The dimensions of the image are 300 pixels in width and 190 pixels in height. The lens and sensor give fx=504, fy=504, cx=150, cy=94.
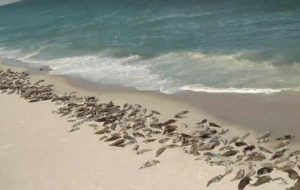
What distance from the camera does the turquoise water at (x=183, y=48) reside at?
17953 mm

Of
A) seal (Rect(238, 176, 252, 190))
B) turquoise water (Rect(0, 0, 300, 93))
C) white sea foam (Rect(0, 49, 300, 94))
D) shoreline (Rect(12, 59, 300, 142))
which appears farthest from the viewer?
turquoise water (Rect(0, 0, 300, 93))

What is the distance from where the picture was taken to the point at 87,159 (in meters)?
12.2

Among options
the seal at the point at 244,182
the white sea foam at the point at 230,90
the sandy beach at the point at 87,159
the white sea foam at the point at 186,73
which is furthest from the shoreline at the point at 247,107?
the seal at the point at 244,182

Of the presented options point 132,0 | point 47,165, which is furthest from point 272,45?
point 132,0

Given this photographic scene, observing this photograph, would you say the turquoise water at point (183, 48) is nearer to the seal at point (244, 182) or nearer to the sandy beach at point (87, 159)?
the sandy beach at point (87, 159)

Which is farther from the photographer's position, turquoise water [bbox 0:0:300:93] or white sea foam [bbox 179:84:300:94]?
turquoise water [bbox 0:0:300:93]

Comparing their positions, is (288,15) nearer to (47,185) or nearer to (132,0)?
(47,185)

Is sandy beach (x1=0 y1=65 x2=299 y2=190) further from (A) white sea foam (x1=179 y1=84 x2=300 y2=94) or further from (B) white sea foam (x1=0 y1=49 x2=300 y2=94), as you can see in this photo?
(B) white sea foam (x1=0 y1=49 x2=300 y2=94)

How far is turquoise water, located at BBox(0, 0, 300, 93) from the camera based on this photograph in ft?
58.9

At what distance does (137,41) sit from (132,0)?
105ft

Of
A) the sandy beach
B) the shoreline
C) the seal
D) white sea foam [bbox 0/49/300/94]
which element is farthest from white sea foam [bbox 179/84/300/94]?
the seal

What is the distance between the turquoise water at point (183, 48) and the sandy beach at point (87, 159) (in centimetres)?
252

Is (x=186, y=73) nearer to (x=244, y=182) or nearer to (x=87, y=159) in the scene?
(x=87, y=159)

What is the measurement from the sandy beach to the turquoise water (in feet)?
8.26
